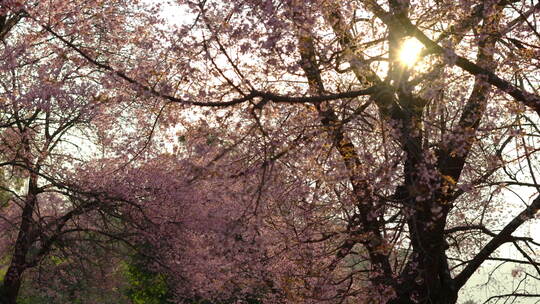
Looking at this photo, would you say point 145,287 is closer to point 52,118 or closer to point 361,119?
point 52,118

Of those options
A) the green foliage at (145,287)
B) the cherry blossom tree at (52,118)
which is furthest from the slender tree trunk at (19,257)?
the green foliage at (145,287)

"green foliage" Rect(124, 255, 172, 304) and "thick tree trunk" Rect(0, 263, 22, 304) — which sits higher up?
"green foliage" Rect(124, 255, 172, 304)

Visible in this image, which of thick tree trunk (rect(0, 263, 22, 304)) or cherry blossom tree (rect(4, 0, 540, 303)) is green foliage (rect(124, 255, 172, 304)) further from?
cherry blossom tree (rect(4, 0, 540, 303))

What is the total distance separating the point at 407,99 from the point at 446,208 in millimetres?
2061

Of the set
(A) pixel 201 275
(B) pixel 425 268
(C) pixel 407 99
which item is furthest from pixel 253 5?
(A) pixel 201 275

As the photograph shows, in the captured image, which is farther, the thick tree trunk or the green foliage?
the green foliage

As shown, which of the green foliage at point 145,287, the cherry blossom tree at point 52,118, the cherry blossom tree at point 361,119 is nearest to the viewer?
the cherry blossom tree at point 361,119

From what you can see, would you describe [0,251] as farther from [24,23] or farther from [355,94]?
[355,94]

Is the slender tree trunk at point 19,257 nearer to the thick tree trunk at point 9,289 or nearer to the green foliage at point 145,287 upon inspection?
the thick tree trunk at point 9,289

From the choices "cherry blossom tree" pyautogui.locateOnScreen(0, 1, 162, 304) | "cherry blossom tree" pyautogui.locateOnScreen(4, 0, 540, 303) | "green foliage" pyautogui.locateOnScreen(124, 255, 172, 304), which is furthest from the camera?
"green foliage" pyautogui.locateOnScreen(124, 255, 172, 304)

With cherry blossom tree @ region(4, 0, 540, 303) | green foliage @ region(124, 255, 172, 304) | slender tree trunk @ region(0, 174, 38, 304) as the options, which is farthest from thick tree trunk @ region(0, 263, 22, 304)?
green foliage @ region(124, 255, 172, 304)

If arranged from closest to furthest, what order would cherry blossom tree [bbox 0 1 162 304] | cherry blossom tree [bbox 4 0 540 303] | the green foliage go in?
cherry blossom tree [bbox 4 0 540 303] → cherry blossom tree [bbox 0 1 162 304] → the green foliage

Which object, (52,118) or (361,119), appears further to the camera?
(52,118)

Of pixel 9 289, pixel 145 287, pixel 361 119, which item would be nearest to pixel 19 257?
pixel 9 289
